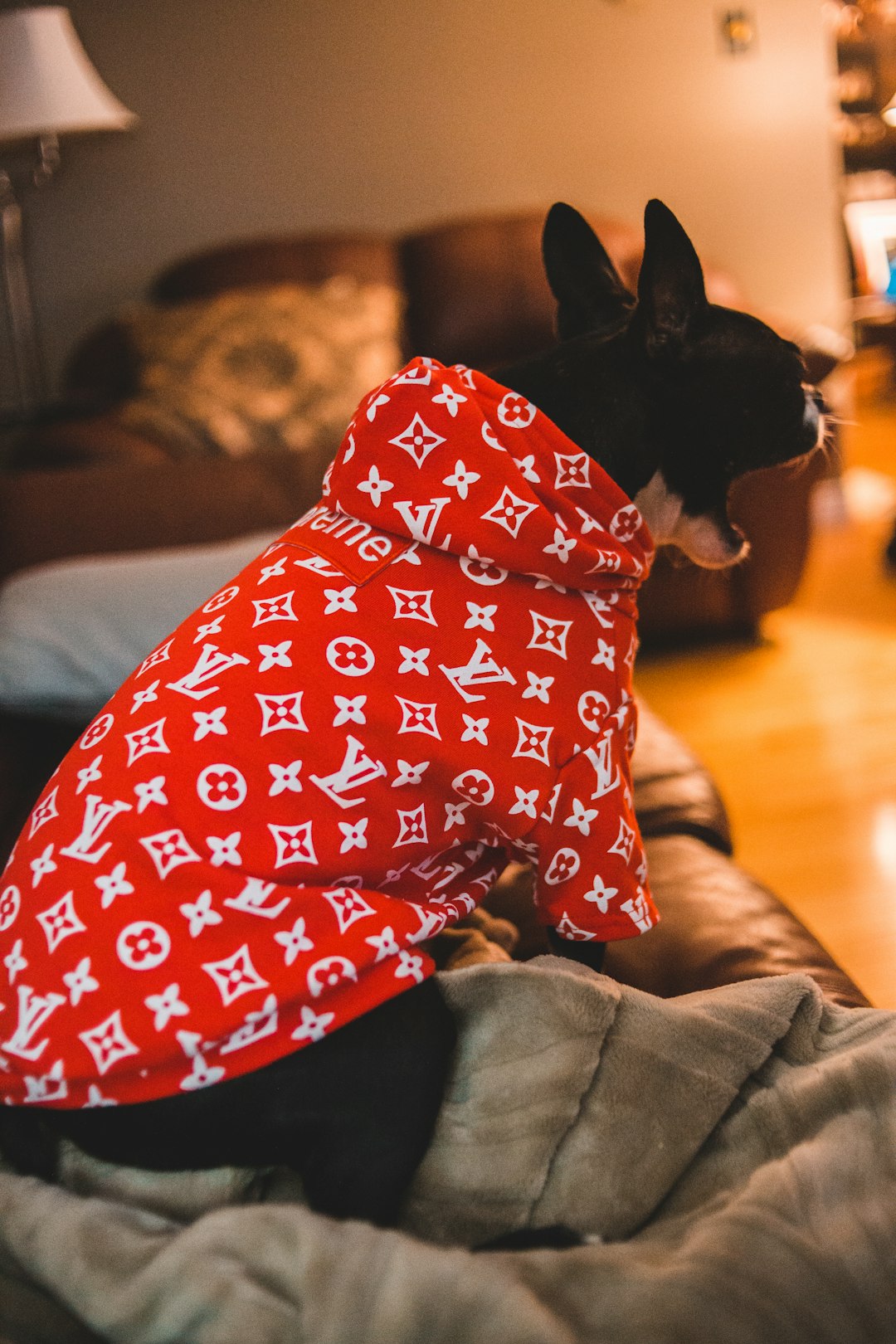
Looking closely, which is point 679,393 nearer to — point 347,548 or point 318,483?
point 347,548

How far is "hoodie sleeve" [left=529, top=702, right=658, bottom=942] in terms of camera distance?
102cm

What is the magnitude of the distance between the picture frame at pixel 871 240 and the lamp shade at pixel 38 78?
13.5 ft

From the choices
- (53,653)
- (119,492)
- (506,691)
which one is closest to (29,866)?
(506,691)

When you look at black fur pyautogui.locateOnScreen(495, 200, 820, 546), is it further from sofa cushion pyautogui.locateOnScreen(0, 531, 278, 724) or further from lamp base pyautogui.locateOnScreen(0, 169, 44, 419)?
lamp base pyautogui.locateOnScreen(0, 169, 44, 419)

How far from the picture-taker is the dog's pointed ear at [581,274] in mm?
1287

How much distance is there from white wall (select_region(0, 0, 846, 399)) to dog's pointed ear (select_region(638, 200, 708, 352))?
3.36 m

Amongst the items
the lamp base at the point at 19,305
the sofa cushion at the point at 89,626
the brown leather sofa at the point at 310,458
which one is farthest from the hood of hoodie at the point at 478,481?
the lamp base at the point at 19,305

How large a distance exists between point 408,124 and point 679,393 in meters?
3.41

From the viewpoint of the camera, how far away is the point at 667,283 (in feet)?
3.51

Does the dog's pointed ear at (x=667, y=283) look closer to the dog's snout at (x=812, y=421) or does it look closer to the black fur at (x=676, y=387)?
the black fur at (x=676, y=387)

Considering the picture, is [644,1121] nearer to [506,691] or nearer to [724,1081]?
[724,1081]

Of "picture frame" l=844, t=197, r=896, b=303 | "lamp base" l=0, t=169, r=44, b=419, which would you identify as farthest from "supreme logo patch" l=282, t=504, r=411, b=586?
"picture frame" l=844, t=197, r=896, b=303

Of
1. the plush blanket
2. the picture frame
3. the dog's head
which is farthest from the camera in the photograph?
the picture frame

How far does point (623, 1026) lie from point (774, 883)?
3.19 ft
